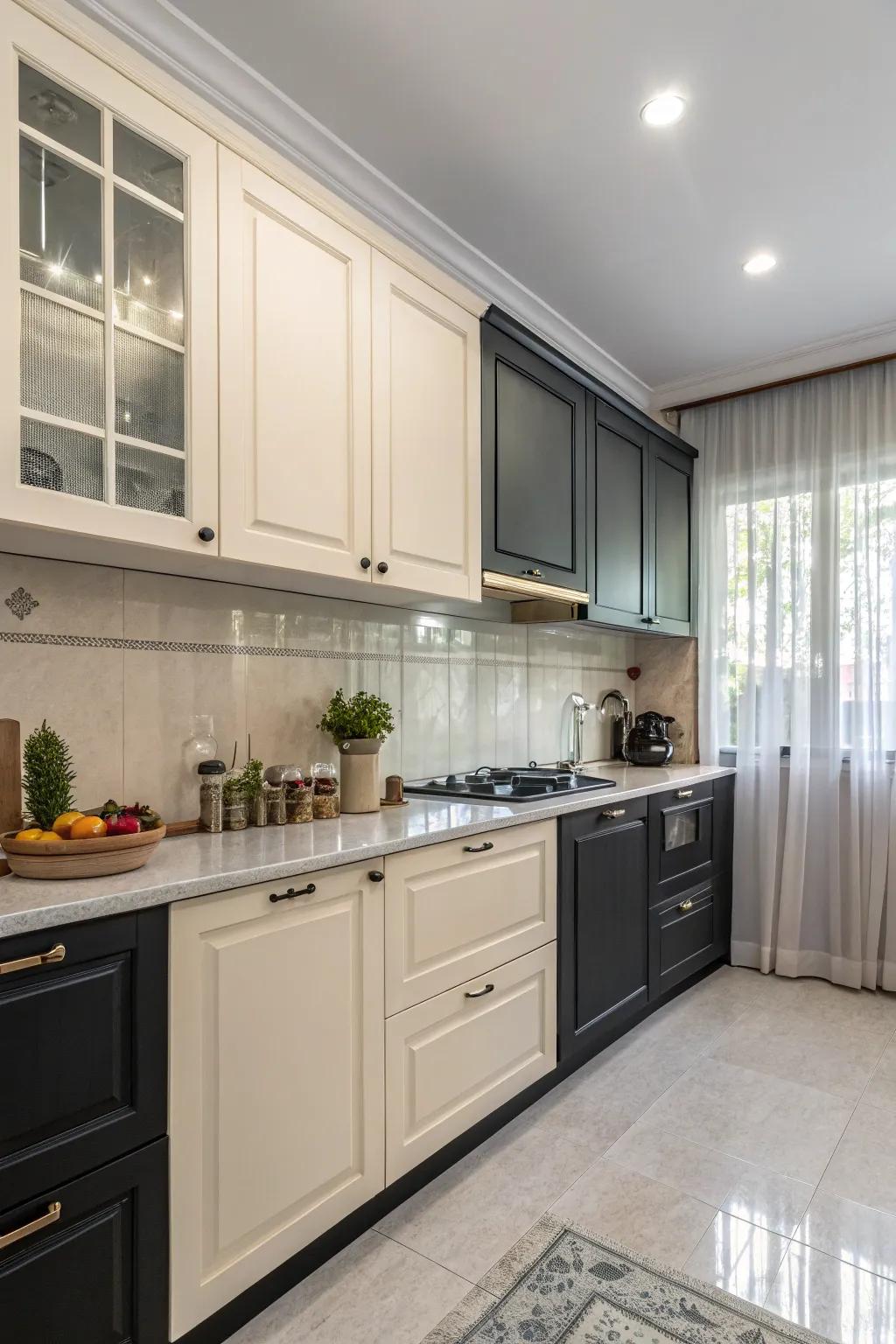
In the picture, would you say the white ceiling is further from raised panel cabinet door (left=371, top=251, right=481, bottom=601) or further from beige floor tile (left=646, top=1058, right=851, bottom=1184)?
beige floor tile (left=646, top=1058, right=851, bottom=1184)

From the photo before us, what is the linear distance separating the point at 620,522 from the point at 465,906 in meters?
1.92

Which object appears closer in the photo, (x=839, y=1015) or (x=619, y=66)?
(x=619, y=66)

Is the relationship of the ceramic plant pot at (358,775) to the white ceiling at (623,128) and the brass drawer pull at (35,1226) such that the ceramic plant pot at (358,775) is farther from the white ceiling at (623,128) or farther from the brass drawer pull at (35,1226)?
the white ceiling at (623,128)

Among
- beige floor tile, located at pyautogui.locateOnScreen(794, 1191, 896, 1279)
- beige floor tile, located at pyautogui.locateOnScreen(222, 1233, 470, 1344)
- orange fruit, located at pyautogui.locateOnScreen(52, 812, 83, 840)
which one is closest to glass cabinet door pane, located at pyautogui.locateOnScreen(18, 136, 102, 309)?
orange fruit, located at pyautogui.locateOnScreen(52, 812, 83, 840)

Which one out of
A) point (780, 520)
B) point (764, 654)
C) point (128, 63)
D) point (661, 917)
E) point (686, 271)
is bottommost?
point (661, 917)

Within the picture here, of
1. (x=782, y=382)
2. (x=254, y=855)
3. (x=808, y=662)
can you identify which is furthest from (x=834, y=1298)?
(x=782, y=382)

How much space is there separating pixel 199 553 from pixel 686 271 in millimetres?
2148

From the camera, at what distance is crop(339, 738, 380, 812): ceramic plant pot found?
225 centimetres

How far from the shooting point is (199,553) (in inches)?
66.7

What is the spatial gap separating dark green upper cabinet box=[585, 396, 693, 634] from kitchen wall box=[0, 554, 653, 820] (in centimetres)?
46

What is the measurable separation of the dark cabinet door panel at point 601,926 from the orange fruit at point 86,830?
1.45 meters

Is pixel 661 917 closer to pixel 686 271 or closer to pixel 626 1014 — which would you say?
pixel 626 1014

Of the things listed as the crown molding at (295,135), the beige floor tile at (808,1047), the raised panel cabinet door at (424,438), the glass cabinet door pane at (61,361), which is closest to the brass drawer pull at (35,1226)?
the glass cabinet door pane at (61,361)

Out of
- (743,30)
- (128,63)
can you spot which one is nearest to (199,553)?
(128,63)
